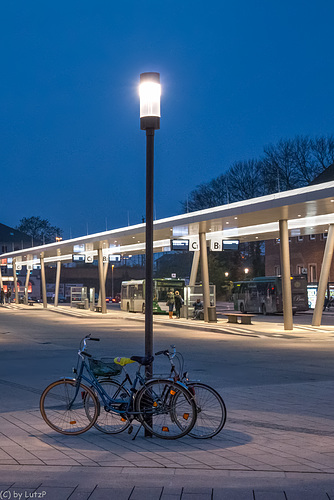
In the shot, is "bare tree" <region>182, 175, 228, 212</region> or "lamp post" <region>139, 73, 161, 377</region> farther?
"bare tree" <region>182, 175, 228, 212</region>

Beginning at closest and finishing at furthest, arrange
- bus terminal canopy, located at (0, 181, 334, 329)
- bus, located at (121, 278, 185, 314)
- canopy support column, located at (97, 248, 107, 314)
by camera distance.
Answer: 1. bus terminal canopy, located at (0, 181, 334, 329)
2. canopy support column, located at (97, 248, 107, 314)
3. bus, located at (121, 278, 185, 314)

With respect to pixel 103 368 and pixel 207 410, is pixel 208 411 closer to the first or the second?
pixel 207 410

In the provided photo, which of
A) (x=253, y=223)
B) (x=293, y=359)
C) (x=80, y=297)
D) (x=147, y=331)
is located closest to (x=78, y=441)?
(x=147, y=331)

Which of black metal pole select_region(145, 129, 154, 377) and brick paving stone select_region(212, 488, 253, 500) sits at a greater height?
black metal pole select_region(145, 129, 154, 377)

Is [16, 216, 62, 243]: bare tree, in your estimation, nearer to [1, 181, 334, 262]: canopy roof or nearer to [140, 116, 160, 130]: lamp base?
[1, 181, 334, 262]: canopy roof

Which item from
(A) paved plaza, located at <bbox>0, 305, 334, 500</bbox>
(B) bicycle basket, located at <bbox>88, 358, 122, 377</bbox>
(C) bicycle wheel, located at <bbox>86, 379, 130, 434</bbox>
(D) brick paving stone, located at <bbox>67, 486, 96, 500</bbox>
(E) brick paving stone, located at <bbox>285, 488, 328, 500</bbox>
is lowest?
(E) brick paving stone, located at <bbox>285, 488, 328, 500</bbox>

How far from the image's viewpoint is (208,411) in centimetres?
791

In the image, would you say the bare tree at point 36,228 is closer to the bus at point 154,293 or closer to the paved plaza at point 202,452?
the bus at point 154,293

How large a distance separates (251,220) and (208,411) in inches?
918

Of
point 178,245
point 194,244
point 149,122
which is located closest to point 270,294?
point 194,244

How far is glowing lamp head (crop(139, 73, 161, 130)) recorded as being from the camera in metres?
8.94

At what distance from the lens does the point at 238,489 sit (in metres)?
5.73

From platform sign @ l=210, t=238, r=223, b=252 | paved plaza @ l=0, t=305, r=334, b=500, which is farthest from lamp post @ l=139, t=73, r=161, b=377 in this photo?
platform sign @ l=210, t=238, r=223, b=252

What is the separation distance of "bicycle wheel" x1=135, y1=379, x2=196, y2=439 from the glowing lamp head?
10.3 feet
